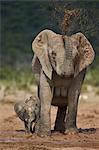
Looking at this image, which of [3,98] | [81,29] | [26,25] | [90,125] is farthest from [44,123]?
[26,25]

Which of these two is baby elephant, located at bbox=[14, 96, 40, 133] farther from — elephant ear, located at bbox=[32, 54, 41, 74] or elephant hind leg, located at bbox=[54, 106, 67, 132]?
elephant hind leg, located at bbox=[54, 106, 67, 132]

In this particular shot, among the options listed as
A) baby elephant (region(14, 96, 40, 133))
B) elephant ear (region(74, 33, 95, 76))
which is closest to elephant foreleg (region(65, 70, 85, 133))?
elephant ear (region(74, 33, 95, 76))

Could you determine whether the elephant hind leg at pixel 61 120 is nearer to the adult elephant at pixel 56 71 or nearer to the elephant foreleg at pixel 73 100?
the adult elephant at pixel 56 71

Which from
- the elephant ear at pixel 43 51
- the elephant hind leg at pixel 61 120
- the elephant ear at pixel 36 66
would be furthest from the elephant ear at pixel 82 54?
the elephant hind leg at pixel 61 120

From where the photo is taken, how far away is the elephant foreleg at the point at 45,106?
1118 cm

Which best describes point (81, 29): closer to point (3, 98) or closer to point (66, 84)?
point (66, 84)

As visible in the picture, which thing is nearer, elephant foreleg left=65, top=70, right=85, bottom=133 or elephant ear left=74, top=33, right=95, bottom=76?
elephant ear left=74, top=33, right=95, bottom=76

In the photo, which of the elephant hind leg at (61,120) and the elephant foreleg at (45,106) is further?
the elephant hind leg at (61,120)

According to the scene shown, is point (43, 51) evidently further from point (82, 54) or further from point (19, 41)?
point (19, 41)

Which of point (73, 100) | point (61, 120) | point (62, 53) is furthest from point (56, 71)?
point (61, 120)

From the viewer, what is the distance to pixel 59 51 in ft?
35.1

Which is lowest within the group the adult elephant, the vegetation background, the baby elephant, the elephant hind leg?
the vegetation background

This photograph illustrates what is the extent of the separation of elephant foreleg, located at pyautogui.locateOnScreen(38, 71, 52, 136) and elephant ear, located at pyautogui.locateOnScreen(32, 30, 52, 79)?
0.72 ft

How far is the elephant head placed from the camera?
10484mm
